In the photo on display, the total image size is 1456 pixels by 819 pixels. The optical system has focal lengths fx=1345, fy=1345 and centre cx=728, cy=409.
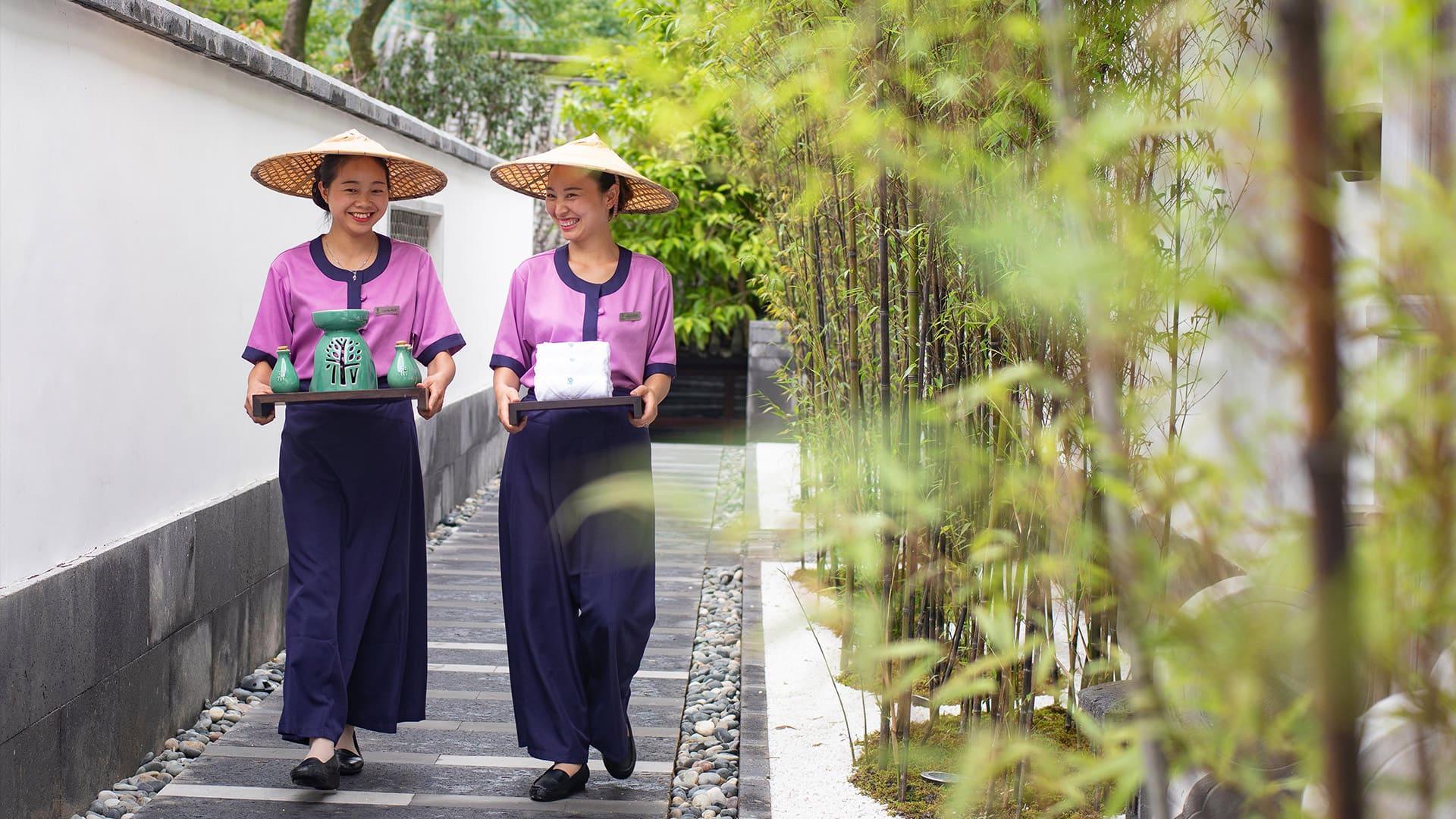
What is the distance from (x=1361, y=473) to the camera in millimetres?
2703

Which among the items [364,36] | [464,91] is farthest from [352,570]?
[464,91]

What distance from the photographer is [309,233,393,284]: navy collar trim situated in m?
3.38

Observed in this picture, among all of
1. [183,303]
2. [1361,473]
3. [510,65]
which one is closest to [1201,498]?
[1361,473]

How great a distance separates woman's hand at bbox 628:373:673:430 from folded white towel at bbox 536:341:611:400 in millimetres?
113

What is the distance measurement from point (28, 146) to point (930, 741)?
2.53m

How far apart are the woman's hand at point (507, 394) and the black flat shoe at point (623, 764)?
85 cm

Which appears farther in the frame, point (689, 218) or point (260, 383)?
point (689, 218)

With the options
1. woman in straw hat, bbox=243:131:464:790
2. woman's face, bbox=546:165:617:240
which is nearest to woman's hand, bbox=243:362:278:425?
woman in straw hat, bbox=243:131:464:790

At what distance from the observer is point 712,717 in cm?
408

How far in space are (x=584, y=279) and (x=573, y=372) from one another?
279mm

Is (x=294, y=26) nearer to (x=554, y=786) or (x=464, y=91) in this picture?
(x=464, y=91)

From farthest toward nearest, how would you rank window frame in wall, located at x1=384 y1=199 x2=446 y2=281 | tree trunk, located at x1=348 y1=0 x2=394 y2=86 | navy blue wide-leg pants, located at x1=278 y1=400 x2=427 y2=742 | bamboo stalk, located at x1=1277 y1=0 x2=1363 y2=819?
1. tree trunk, located at x1=348 y1=0 x2=394 y2=86
2. window frame in wall, located at x1=384 y1=199 x2=446 y2=281
3. navy blue wide-leg pants, located at x1=278 y1=400 x2=427 y2=742
4. bamboo stalk, located at x1=1277 y1=0 x2=1363 y2=819

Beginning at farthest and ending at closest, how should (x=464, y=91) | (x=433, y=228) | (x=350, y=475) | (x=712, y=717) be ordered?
(x=464, y=91), (x=433, y=228), (x=712, y=717), (x=350, y=475)

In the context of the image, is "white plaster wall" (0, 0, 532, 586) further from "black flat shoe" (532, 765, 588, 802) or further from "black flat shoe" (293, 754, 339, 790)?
"black flat shoe" (532, 765, 588, 802)
